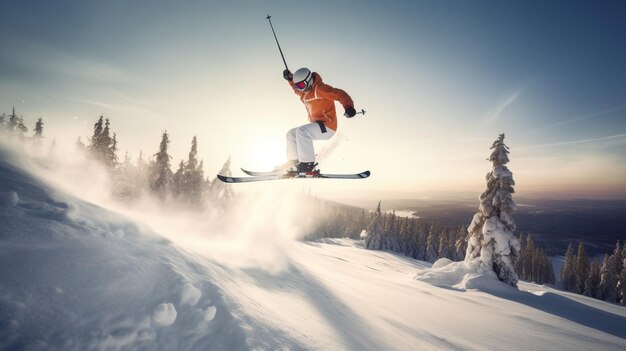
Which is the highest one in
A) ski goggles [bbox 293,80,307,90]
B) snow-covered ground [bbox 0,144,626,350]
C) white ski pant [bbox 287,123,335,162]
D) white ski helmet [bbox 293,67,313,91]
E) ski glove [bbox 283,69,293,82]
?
ski glove [bbox 283,69,293,82]

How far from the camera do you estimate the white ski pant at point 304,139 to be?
7746mm

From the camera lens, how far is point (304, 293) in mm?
6434

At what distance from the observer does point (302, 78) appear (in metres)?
7.11

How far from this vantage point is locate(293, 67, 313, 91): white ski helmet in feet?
23.3

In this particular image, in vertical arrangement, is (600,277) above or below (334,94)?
below

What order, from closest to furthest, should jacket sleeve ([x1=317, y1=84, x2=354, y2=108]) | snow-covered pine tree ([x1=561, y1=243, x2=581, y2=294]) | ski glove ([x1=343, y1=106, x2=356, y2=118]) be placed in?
ski glove ([x1=343, y1=106, x2=356, y2=118])
jacket sleeve ([x1=317, y1=84, x2=354, y2=108])
snow-covered pine tree ([x1=561, y1=243, x2=581, y2=294])

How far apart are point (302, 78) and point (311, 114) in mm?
1130

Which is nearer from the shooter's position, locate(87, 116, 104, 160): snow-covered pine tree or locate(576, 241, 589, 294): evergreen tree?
locate(87, 116, 104, 160): snow-covered pine tree

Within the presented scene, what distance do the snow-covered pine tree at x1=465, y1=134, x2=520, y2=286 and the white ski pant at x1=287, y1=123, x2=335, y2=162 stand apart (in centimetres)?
1792

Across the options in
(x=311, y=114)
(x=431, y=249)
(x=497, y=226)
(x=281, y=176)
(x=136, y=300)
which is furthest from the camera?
(x=431, y=249)

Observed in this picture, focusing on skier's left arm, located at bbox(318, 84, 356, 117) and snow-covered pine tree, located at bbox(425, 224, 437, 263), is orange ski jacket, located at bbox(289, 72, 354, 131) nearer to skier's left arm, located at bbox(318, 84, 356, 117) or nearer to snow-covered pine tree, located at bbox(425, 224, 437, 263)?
skier's left arm, located at bbox(318, 84, 356, 117)

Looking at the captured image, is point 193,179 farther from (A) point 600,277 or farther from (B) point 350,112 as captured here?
(A) point 600,277

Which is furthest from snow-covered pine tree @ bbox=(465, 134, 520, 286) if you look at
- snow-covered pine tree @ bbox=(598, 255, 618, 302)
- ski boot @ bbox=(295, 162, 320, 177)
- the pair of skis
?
snow-covered pine tree @ bbox=(598, 255, 618, 302)

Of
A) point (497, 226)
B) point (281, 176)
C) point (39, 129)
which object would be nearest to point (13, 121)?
point (39, 129)
